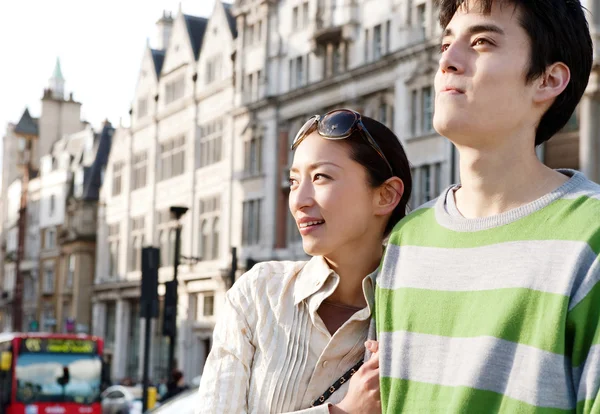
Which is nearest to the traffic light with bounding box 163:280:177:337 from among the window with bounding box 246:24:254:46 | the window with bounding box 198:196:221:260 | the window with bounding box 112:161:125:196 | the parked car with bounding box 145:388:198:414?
the parked car with bounding box 145:388:198:414

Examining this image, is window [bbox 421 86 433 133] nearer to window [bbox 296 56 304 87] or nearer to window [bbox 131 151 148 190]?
window [bbox 296 56 304 87]

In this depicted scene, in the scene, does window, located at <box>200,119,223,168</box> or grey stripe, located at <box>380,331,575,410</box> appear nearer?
grey stripe, located at <box>380,331,575,410</box>

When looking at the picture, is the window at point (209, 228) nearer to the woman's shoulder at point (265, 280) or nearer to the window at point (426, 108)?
the window at point (426, 108)

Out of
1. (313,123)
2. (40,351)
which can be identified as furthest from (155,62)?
(313,123)

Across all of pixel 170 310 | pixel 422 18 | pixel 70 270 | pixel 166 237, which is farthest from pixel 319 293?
pixel 70 270

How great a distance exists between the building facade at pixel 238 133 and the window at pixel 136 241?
103 millimetres

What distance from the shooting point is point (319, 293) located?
3.03 metres

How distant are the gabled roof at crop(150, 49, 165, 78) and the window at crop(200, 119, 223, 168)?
7.53m

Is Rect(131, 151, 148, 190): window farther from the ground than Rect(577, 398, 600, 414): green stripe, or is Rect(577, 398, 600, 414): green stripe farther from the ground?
Rect(131, 151, 148, 190): window

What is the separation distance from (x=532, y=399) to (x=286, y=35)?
1566 inches

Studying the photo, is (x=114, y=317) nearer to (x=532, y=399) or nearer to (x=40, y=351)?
(x=40, y=351)

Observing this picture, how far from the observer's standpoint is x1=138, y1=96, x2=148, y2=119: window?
55.4m

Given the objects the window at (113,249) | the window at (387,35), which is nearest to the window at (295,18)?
the window at (387,35)

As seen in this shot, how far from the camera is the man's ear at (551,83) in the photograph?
251 centimetres
